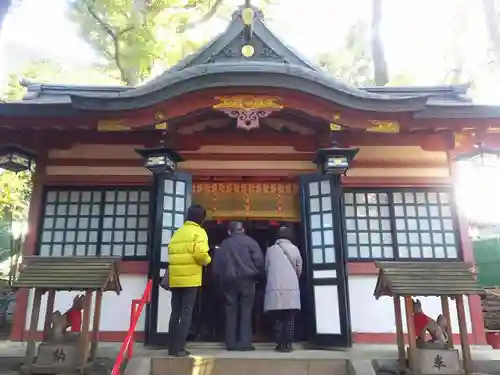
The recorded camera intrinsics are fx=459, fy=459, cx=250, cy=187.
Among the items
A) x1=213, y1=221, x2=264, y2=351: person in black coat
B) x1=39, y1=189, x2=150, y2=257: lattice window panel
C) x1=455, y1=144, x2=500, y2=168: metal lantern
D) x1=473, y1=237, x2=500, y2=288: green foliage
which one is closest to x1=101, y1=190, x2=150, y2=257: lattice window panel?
x1=39, y1=189, x2=150, y2=257: lattice window panel

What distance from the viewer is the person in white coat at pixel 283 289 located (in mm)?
5996

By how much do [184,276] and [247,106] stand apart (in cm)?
256

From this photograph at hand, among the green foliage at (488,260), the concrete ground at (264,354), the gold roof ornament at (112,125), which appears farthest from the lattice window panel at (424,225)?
the green foliage at (488,260)

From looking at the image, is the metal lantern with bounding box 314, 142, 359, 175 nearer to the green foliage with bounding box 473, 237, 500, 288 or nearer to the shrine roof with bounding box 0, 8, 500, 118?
the shrine roof with bounding box 0, 8, 500, 118

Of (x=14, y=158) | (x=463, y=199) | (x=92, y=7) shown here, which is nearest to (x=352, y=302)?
(x=463, y=199)

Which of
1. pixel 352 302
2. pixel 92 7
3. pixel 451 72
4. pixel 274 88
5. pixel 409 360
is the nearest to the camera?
pixel 409 360

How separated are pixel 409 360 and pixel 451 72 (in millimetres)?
14684

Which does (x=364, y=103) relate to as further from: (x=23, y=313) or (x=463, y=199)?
(x=23, y=313)

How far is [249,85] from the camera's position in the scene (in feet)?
20.4

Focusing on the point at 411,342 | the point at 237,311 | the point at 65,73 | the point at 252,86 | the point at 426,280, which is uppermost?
the point at 65,73

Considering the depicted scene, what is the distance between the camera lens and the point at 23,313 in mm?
7148

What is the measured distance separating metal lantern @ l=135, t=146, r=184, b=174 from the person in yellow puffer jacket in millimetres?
1810

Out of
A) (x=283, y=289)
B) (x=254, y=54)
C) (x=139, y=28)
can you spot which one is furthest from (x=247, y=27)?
(x=139, y=28)

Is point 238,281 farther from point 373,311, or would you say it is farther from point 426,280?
point 373,311
